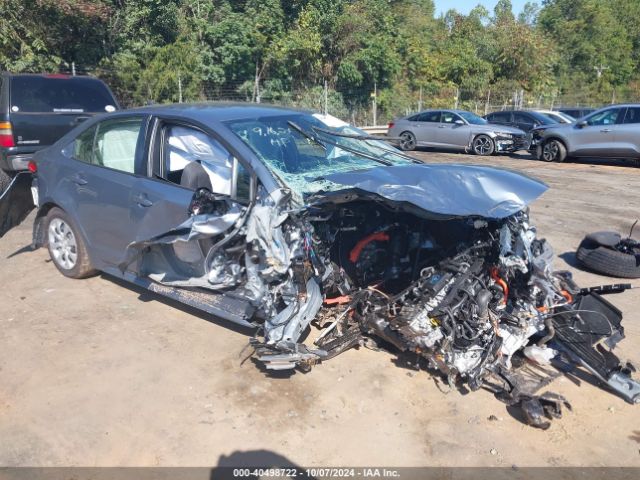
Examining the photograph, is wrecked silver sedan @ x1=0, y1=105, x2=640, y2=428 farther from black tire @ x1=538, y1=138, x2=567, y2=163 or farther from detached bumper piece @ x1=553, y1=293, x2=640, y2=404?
black tire @ x1=538, y1=138, x2=567, y2=163

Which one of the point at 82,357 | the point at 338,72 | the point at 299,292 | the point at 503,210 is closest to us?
the point at 503,210

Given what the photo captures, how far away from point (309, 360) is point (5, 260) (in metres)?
4.35

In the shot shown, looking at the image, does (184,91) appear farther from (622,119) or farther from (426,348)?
(426,348)

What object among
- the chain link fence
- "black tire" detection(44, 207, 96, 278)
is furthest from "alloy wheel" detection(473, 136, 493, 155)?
"black tire" detection(44, 207, 96, 278)

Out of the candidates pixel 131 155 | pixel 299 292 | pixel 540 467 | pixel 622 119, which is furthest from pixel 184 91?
pixel 540 467

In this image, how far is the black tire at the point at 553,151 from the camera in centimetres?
1573

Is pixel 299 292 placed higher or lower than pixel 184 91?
lower

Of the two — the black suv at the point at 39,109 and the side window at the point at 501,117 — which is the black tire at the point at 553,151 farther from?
the black suv at the point at 39,109

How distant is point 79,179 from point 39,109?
165 inches

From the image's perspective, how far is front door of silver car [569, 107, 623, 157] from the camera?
47.8 feet

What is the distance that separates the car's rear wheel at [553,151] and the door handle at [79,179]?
13.7 m

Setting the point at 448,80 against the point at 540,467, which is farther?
the point at 448,80

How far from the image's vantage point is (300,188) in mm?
4164

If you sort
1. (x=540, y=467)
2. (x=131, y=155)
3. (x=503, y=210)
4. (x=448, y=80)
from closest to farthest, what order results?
(x=540, y=467) → (x=503, y=210) → (x=131, y=155) → (x=448, y=80)
